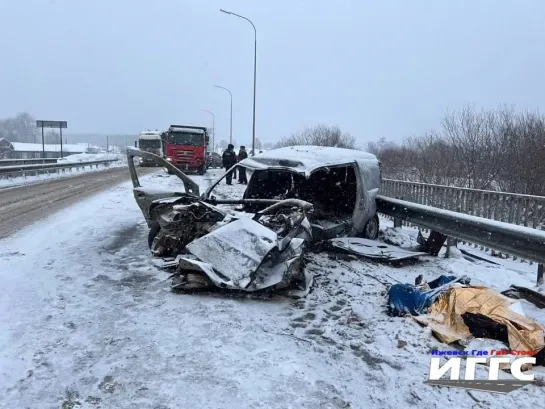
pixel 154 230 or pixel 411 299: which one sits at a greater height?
pixel 154 230

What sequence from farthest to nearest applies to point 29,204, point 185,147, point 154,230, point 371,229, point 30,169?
point 185,147 → point 30,169 → point 29,204 → point 371,229 → point 154,230

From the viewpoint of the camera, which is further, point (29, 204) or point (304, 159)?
point (29, 204)

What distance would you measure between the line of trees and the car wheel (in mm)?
8349

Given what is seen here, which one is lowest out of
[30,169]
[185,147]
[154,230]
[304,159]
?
[154,230]

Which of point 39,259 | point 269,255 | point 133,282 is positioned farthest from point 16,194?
point 269,255

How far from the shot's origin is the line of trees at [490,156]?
15047 millimetres

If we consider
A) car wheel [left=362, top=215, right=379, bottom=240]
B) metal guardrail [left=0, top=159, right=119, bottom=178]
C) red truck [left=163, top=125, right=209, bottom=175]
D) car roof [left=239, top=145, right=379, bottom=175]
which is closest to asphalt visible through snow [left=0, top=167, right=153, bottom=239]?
car roof [left=239, top=145, right=379, bottom=175]

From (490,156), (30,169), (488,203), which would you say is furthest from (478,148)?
(30,169)

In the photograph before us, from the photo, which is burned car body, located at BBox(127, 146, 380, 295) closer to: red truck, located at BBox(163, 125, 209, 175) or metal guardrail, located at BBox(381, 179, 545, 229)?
metal guardrail, located at BBox(381, 179, 545, 229)

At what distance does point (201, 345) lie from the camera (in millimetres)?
3742

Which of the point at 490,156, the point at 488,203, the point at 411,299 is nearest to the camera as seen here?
the point at 411,299

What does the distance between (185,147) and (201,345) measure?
2438 centimetres

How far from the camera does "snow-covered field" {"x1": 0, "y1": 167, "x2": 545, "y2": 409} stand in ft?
9.80

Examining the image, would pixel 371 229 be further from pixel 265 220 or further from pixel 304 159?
pixel 265 220
